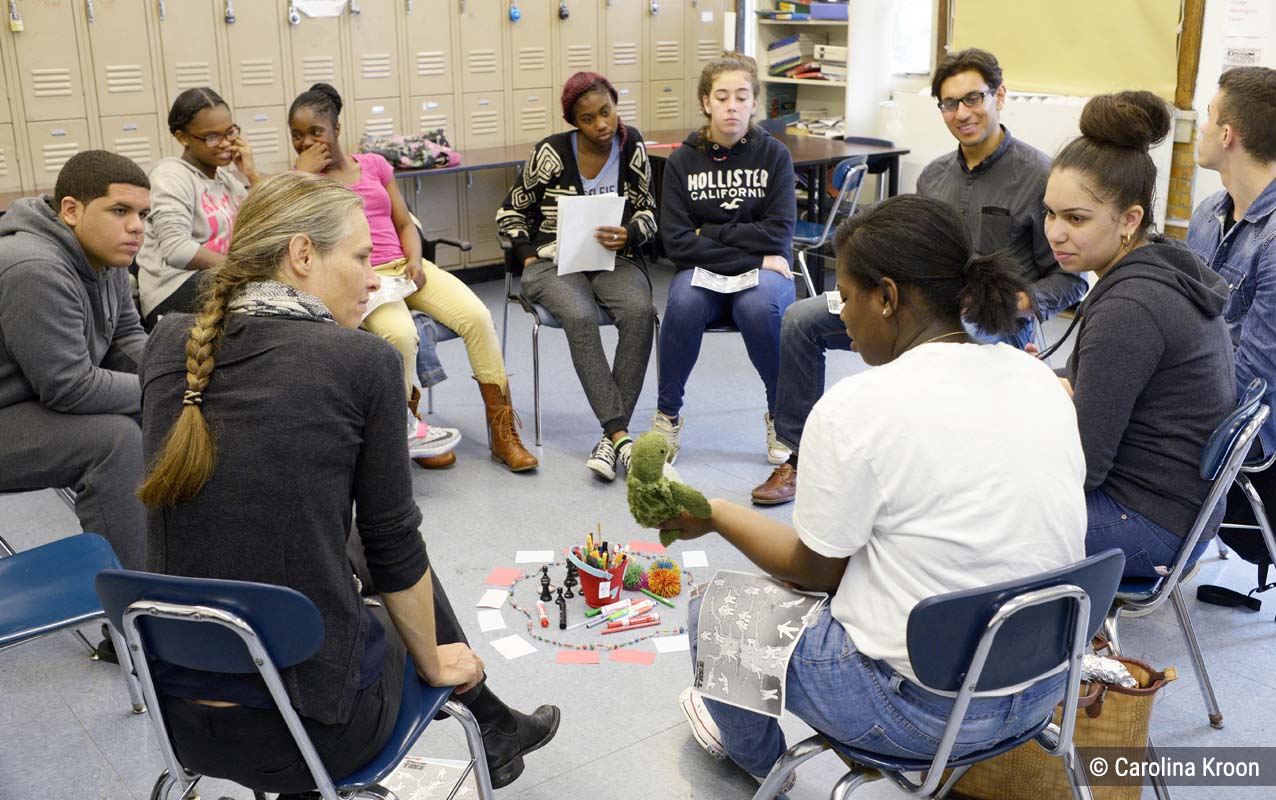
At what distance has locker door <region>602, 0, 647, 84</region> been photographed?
641 centimetres

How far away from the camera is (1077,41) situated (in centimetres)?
543

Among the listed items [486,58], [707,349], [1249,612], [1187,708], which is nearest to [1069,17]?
[707,349]

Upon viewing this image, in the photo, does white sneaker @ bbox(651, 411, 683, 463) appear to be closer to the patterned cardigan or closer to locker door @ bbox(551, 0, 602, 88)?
the patterned cardigan

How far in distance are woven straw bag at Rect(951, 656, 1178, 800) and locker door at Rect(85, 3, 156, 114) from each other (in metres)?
4.67

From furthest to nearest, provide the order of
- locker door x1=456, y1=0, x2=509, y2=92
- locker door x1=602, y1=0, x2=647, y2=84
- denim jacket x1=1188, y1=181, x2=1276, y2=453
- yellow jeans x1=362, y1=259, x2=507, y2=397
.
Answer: locker door x1=602, y1=0, x2=647, y2=84 < locker door x1=456, y1=0, x2=509, y2=92 < yellow jeans x1=362, y1=259, x2=507, y2=397 < denim jacket x1=1188, y1=181, x2=1276, y2=453

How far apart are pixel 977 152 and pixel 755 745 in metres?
2.16

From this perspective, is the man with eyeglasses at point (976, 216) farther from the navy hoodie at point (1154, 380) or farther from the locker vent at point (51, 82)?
the locker vent at point (51, 82)

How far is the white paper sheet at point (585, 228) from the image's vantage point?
3.86 meters

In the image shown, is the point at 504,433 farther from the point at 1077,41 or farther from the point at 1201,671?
the point at 1077,41

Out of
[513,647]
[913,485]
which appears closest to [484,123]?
[513,647]

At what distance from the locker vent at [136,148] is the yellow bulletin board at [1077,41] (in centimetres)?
401

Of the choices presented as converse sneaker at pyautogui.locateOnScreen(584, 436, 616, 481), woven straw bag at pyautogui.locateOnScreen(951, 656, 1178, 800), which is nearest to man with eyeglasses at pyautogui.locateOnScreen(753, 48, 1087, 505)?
converse sneaker at pyautogui.locateOnScreen(584, 436, 616, 481)

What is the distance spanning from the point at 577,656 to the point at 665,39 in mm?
4780

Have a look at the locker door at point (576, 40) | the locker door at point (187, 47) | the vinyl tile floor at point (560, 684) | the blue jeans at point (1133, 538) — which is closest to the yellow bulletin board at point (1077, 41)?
the locker door at point (576, 40)
